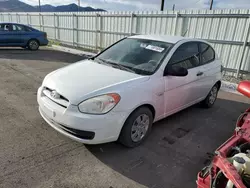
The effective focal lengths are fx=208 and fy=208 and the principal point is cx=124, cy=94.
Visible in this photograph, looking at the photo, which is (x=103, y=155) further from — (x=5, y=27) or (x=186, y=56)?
(x=5, y=27)

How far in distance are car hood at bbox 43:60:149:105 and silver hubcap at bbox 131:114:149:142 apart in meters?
0.58

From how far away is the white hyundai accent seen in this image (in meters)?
2.66

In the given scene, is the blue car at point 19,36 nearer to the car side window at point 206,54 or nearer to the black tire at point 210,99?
the car side window at point 206,54

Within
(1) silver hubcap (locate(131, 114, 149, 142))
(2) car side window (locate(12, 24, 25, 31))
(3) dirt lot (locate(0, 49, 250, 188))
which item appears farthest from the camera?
(2) car side window (locate(12, 24, 25, 31))

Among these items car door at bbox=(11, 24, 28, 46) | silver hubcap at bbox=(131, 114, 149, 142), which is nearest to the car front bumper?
silver hubcap at bbox=(131, 114, 149, 142)

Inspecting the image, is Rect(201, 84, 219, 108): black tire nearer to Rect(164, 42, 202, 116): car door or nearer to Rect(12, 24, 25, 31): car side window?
Rect(164, 42, 202, 116): car door

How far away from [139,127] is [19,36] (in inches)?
461

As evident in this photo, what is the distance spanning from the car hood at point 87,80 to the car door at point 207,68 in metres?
1.81

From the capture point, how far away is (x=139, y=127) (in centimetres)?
315

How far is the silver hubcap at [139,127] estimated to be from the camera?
3072 millimetres

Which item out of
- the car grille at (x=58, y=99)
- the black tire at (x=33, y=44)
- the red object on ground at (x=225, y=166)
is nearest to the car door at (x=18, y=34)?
the black tire at (x=33, y=44)

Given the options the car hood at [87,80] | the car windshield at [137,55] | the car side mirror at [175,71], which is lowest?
the car hood at [87,80]

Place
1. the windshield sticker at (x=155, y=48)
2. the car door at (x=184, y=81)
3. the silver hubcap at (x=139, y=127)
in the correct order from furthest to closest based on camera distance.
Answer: the windshield sticker at (x=155, y=48)
the car door at (x=184, y=81)
the silver hubcap at (x=139, y=127)

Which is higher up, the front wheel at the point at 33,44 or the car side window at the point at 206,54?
the car side window at the point at 206,54
